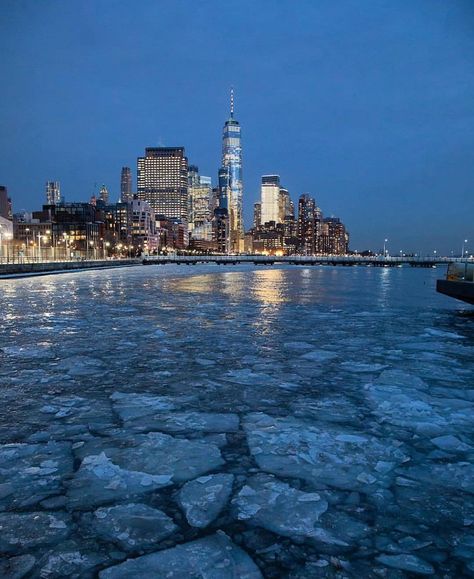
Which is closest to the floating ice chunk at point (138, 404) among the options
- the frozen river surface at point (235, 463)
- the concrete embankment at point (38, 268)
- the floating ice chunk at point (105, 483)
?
the frozen river surface at point (235, 463)

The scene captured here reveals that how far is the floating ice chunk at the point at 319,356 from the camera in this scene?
9484 millimetres

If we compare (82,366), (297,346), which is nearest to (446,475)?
(82,366)

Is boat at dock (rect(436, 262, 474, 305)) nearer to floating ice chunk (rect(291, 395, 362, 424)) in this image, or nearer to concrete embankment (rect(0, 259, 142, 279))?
floating ice chunk (rect(291, 395, 362, 424))

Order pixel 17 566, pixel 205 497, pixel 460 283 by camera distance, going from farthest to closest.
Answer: pixel 460 283 → pixel 205 497 → pixel 17 566

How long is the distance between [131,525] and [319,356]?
682 centimetres

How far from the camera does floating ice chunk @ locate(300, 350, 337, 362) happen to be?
9.48 metres

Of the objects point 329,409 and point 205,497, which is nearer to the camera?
point 205,497

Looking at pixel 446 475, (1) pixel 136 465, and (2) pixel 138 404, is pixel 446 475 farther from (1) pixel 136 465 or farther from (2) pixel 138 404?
(2) pixel 138 404

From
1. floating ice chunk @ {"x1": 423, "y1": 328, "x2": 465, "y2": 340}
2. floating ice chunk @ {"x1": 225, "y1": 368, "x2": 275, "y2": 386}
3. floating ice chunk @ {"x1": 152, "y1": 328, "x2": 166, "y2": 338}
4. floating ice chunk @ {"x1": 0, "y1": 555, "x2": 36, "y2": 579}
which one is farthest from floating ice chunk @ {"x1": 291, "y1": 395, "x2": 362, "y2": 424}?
floating ice chunk @ {"x1": 423, "y1": 328, "x2": 465, "y2": 340}

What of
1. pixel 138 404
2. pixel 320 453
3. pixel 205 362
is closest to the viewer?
pixel 320 453

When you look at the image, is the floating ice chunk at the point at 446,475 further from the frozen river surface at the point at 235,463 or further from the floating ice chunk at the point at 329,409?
the floating ice chunk at the point at 329,409

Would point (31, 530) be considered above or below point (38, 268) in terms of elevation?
below

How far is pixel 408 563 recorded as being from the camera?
3084mm

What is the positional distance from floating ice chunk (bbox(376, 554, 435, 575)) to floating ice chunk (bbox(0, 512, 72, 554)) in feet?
7.42
